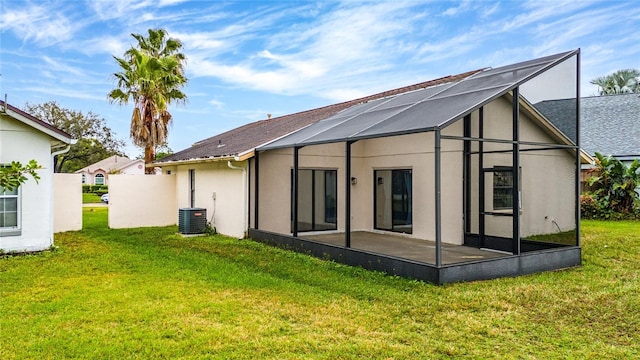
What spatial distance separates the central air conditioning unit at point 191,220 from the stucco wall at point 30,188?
357 cm

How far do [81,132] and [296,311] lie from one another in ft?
147

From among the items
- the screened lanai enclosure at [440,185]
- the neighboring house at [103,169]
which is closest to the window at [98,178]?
the neighboring house at [103,169]

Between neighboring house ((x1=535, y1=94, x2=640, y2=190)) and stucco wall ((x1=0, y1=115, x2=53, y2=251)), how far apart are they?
Result: 56.7 ft

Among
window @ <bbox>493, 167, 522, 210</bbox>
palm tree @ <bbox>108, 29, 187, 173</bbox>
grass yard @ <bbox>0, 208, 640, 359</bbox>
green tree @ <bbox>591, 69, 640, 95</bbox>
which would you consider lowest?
grass yard @ <bbox>0, 208, 640, 359</bbox>

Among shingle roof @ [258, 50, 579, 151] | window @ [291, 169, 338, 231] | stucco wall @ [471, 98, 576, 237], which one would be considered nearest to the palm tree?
window @ [291, 169, 338, 231]

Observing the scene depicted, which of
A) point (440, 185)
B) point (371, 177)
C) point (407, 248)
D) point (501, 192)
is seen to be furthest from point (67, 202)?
point (501, 192)

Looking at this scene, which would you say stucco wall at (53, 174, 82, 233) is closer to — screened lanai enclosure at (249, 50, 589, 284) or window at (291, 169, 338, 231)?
screened lanai enclosure at (249, 50, 589, 284)

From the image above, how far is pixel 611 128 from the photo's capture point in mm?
19734

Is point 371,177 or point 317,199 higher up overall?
point 371,177

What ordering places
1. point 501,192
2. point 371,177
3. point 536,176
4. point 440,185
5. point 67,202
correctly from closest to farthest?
point 440,185, point 501,192, point 536,176, point 371,177, point 67,202

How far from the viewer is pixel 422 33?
A: 1639 centimetres

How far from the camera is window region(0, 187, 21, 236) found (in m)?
9.26

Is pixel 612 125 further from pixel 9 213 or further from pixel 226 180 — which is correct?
pixel 9 213

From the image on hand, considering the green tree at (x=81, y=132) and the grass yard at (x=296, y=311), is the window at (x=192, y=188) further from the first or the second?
the green tree at (x=81, y=132)
